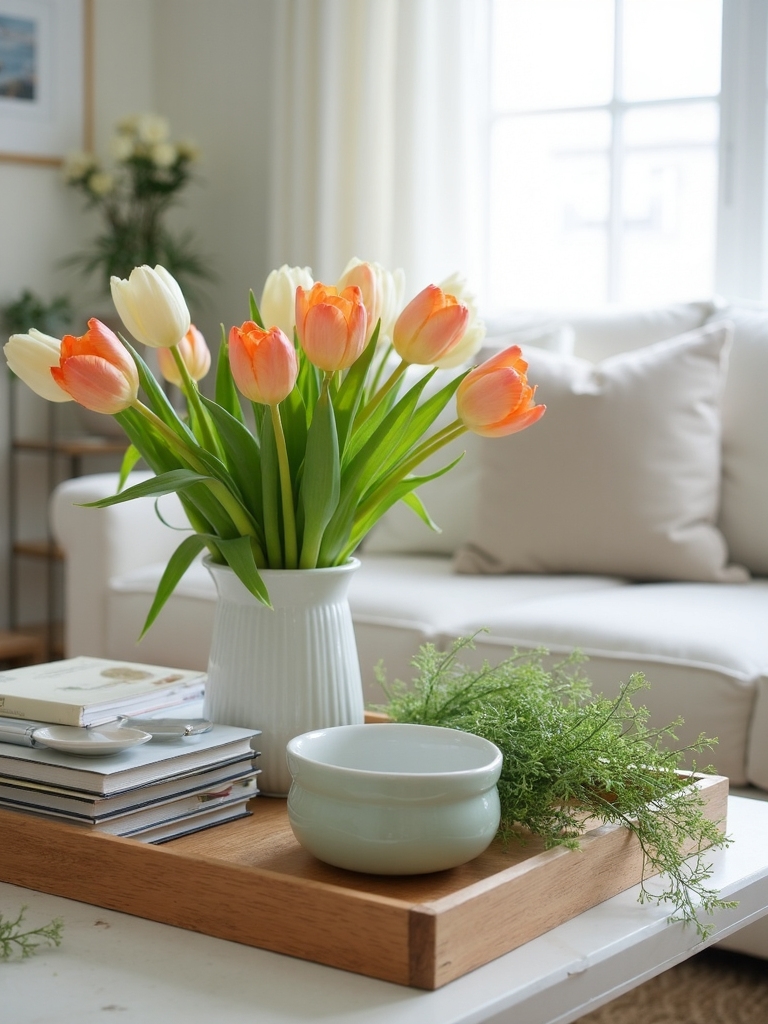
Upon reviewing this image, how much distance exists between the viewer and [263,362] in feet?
3.42

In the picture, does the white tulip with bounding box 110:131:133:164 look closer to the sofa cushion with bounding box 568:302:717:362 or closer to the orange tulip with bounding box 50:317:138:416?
the sofa cushion with bounding box 568:302:717:362

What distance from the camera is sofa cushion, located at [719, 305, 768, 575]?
245cm

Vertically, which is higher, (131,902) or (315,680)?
(315,680)

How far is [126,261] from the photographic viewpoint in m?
3.81

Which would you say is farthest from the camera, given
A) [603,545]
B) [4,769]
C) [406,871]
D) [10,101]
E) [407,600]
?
[10,101]

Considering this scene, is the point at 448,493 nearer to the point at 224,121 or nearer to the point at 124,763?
the point at 124,763

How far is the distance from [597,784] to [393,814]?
22cm

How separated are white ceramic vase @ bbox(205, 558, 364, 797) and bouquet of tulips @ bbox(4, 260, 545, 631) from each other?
31 millimetres

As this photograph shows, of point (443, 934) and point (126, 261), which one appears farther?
point (126, 261)

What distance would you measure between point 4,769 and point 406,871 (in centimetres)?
38

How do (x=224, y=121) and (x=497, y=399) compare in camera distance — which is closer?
(x=497, y=399)

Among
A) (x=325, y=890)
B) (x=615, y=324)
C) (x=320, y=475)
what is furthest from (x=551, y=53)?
(x=325, y=890)

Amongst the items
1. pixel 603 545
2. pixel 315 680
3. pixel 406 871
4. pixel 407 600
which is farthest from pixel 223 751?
pixel 603 545

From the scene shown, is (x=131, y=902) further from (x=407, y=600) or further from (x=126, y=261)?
(x=126, y=261)
